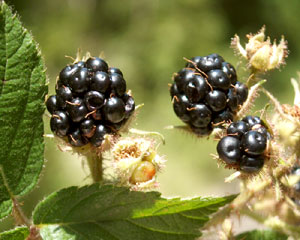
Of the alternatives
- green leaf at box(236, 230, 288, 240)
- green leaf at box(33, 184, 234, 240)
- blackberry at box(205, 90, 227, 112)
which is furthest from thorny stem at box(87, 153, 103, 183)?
green leaf at box(236, 230, 288, 240)

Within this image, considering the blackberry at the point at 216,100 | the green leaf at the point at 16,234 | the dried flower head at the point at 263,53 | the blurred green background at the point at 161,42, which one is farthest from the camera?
the blurred green background at the point at 161,42

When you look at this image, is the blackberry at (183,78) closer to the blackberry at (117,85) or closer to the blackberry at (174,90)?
the blackberry at (174,90)

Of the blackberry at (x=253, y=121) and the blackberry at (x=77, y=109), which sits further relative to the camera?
the blackberry at (x=253, y=121)

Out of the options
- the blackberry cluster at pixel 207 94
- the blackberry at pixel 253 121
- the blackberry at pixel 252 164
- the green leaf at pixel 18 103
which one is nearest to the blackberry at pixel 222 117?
the blackberry cluster at pixel 207 94

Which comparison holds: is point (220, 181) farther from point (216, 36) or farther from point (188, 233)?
point (188, 233)

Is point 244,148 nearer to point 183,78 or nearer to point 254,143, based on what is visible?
point 254,143

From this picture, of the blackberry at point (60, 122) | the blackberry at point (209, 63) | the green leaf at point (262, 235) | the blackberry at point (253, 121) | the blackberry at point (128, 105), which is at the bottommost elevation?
the green leaf at point (262, 235)
